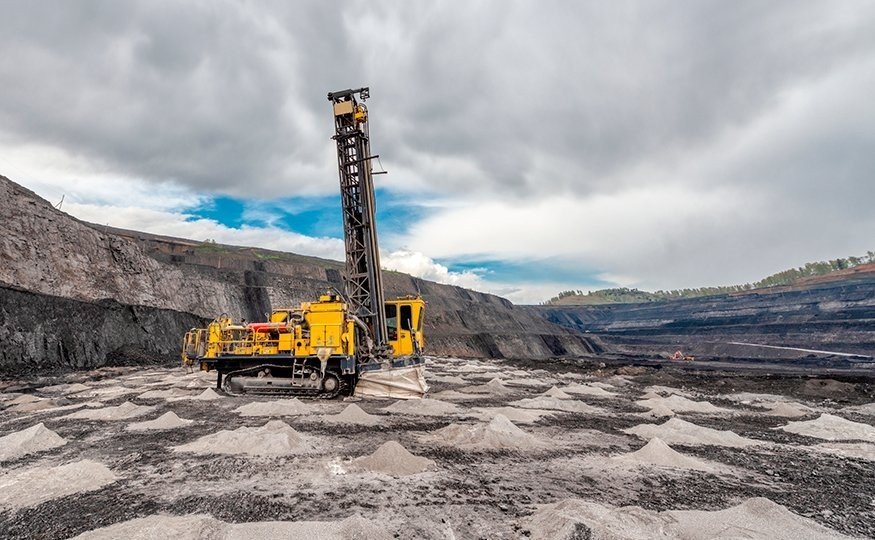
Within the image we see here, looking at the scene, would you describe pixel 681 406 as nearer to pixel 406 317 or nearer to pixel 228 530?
pixel 406 317

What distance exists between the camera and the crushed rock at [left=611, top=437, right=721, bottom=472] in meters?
7.56

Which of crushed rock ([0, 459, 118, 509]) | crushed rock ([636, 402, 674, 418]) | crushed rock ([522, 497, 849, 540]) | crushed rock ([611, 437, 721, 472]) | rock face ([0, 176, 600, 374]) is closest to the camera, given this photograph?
crushed rock ([522, 497, 849, 540])

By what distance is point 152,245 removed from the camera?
6706cm

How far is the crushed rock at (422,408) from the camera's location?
12.2m

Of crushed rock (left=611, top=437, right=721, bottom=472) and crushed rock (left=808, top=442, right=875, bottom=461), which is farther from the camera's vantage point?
crushed rock (left=808, top=442, right=875, bottom=461)

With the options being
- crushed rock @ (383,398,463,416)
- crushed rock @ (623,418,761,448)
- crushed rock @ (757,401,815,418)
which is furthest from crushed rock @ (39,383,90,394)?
crushed rock @ (757,401,815,418)

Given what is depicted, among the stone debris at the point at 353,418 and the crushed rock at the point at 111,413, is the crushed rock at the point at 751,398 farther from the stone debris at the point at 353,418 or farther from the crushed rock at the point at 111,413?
the crushed rock at the point at 111,413

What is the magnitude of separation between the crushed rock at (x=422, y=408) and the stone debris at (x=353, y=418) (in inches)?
52.5

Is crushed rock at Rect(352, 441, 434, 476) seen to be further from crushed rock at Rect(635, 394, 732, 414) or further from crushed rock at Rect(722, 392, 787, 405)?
crushed rock at Rect(722, 392, 787, 405)

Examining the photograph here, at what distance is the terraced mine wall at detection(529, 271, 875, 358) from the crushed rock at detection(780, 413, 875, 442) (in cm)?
5703

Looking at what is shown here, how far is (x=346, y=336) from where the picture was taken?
13695mm

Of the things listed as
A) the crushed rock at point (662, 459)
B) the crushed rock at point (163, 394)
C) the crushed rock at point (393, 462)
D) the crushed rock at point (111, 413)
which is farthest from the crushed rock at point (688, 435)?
the crushed rock at point (163, 394)

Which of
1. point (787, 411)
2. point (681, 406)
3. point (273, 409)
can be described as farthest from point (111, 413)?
point (787, 411)

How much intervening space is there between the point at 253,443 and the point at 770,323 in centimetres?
9037
